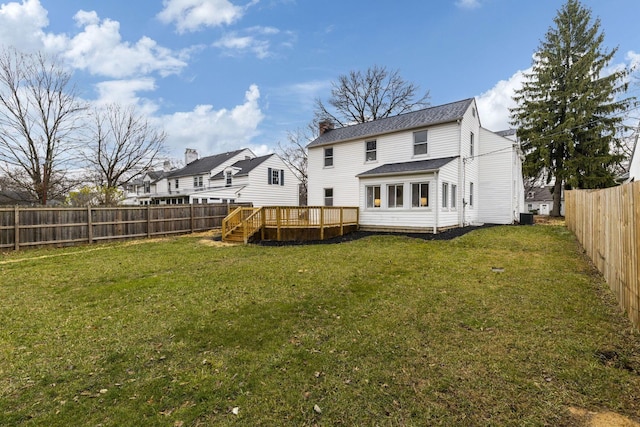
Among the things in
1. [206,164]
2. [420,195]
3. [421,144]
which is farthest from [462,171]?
[206,164]

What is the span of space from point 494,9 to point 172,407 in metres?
17.5

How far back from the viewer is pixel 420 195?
13828 millimetres

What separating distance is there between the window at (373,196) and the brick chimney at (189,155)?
27.3m

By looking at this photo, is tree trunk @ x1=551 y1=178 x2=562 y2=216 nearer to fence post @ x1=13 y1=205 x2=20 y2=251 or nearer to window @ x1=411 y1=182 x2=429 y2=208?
window @ x1=411 y1=182 x2=429 y2=208

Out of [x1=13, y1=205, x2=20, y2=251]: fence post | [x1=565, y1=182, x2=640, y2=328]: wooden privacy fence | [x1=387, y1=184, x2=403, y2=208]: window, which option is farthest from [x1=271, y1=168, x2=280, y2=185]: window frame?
[x1=565, y1=182, x2=640, y2=328]: wooden privacy fence

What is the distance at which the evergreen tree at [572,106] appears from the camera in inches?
816

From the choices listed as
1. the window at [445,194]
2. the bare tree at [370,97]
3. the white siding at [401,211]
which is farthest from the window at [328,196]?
the bare tree at [370,97]

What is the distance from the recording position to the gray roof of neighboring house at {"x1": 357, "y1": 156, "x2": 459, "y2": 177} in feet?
44.3

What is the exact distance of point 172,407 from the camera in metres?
2.46

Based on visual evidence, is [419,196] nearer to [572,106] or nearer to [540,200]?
[572,106]

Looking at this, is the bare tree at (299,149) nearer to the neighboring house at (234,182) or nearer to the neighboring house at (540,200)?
the neighboring house at (234,182)

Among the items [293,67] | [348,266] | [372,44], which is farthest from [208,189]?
[348,266]

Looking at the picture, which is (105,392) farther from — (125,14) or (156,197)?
(156,197)

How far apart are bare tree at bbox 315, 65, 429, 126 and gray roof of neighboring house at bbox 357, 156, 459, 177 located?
17.5 metres
